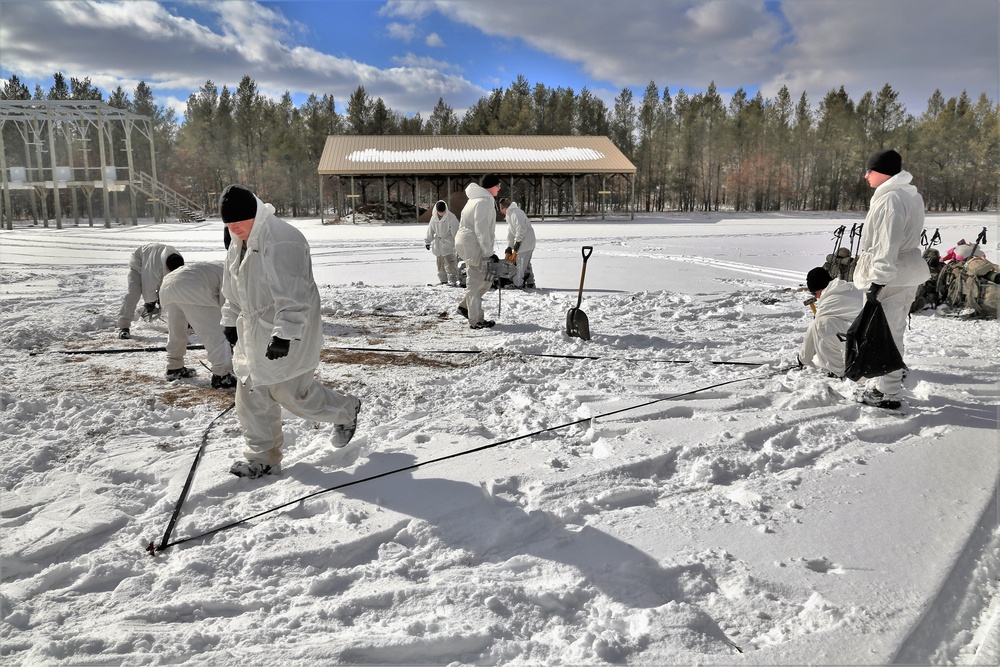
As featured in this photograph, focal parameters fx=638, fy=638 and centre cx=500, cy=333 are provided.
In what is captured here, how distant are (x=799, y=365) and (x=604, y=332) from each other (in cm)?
205

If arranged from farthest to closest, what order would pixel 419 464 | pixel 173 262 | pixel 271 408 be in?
pixel 173 262, pixel 419 464, pixel 271 408

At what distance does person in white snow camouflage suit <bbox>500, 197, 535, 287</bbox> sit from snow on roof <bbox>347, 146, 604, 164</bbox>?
21302 millimetres

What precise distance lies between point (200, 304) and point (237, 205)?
2.04 meters

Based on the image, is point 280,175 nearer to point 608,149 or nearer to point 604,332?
point 608,149

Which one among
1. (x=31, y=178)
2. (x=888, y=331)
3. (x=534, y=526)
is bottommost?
(x=534, y=526)

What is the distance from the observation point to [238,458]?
11.3ft

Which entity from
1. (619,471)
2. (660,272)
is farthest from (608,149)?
(619,471)

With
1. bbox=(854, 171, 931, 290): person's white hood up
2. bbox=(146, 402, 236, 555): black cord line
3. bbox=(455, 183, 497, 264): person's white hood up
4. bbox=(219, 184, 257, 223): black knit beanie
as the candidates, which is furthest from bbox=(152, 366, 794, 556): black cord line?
bbox=(455, 183, 497, 264): person's white hood up

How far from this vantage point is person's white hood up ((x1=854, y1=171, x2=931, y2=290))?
12.4 feet

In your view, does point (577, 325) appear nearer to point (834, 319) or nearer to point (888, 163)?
point (834, 319)

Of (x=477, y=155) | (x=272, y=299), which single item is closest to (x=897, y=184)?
(x=272, y=299)

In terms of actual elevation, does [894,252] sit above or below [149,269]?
above

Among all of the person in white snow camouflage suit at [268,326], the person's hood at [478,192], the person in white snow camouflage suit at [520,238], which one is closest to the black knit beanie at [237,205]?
the person in white snow camouflage suit at [268,326]

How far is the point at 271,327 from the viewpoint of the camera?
9.77ft
